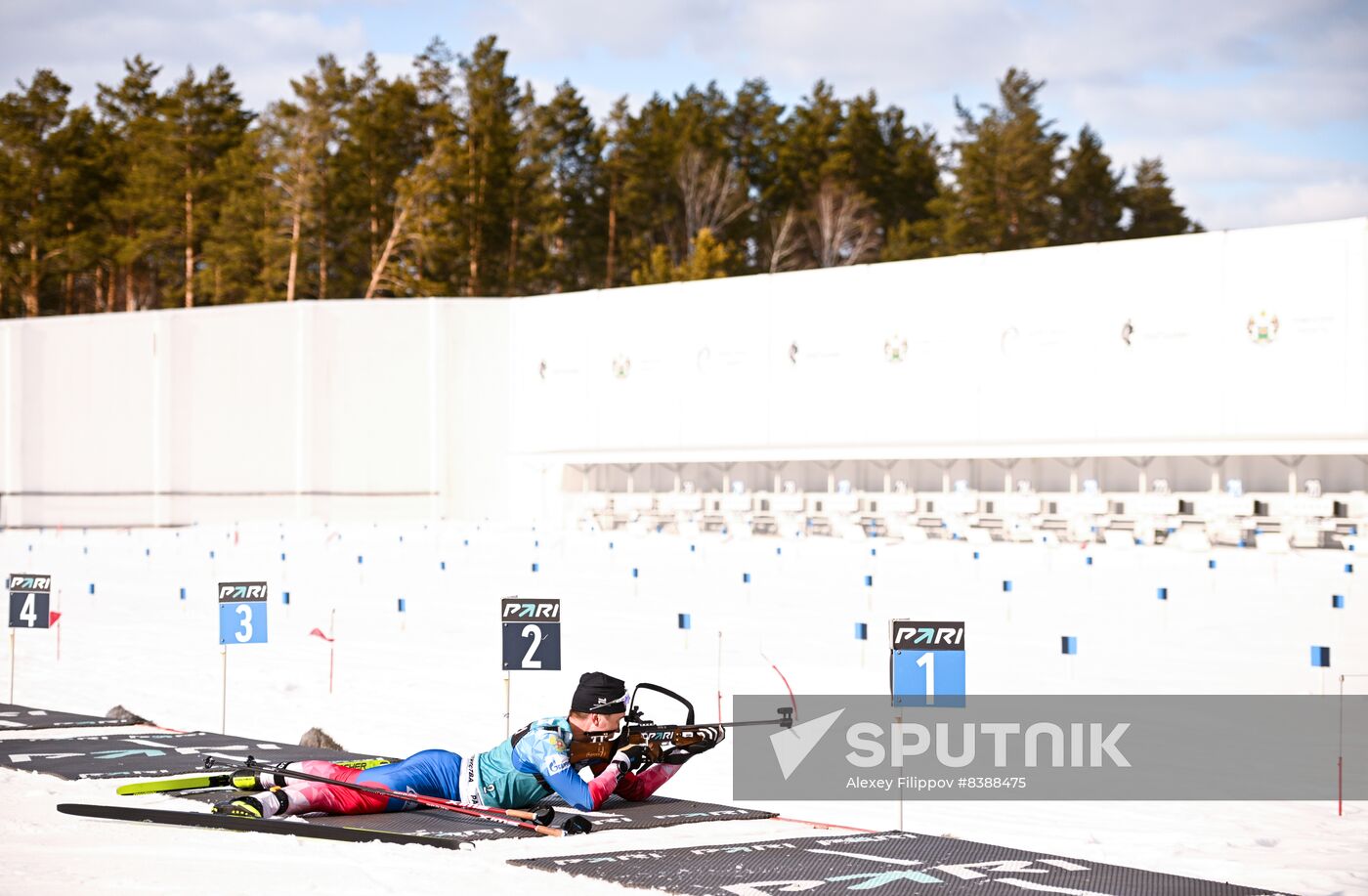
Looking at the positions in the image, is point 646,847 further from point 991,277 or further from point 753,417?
point 753,417

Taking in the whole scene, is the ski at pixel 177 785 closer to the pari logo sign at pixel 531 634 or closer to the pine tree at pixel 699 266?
the pari logo sign at pixel 531 634

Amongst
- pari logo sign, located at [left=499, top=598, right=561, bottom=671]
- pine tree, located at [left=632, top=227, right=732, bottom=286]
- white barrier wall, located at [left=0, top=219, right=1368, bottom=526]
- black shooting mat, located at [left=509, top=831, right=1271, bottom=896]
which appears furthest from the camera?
pine tree, located at [left=632, top=227, right=732, bottom=286]

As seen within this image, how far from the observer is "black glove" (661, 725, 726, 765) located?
363 inches

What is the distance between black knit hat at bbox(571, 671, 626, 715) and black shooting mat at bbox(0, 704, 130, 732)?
18.2 feet

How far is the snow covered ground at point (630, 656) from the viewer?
8.01 metres

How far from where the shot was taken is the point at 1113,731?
40.2 ft

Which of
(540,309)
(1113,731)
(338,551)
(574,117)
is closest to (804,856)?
(1113,731)

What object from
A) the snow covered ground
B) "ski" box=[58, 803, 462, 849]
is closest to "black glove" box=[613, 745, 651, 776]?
the snow covered ground

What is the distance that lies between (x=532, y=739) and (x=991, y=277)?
32491mm

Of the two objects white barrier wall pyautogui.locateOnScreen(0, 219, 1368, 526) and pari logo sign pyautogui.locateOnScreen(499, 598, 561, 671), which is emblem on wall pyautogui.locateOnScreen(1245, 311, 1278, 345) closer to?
white barrier wall pyautogui.locateOnScreen(0, 219, 1368, 526)

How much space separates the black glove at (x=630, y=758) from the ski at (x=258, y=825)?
129cm

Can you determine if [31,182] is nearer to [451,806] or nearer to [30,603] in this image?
[30,603]
